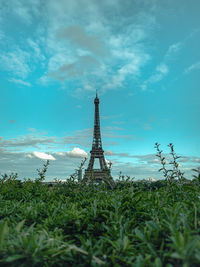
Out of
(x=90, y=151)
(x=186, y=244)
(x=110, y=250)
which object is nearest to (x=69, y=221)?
(x=110, y=250)

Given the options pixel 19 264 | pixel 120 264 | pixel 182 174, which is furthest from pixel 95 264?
pixel 182 174

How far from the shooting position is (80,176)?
758 centimetres

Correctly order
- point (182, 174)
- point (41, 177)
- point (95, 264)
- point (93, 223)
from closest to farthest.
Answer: point (95, 264)
point (93, 223)
point (182, 174)
point (41, 177)

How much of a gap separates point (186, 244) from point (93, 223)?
1659 millimetres

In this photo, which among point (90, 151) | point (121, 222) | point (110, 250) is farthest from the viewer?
point (90, 151)

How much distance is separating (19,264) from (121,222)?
1.42 m

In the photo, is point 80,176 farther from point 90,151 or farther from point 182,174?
point 90,151

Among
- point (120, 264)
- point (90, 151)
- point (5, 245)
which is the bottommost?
point (120, 264)

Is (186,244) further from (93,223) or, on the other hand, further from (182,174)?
(182,174)

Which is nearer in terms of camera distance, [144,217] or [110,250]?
[110,250]

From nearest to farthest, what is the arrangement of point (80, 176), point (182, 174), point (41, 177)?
point (182, 174) < point (80, 176) < point (41, 177)

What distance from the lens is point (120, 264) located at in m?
1.90

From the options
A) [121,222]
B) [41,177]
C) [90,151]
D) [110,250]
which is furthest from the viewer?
[90,151]

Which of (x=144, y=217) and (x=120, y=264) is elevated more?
(x=144, y=217)
